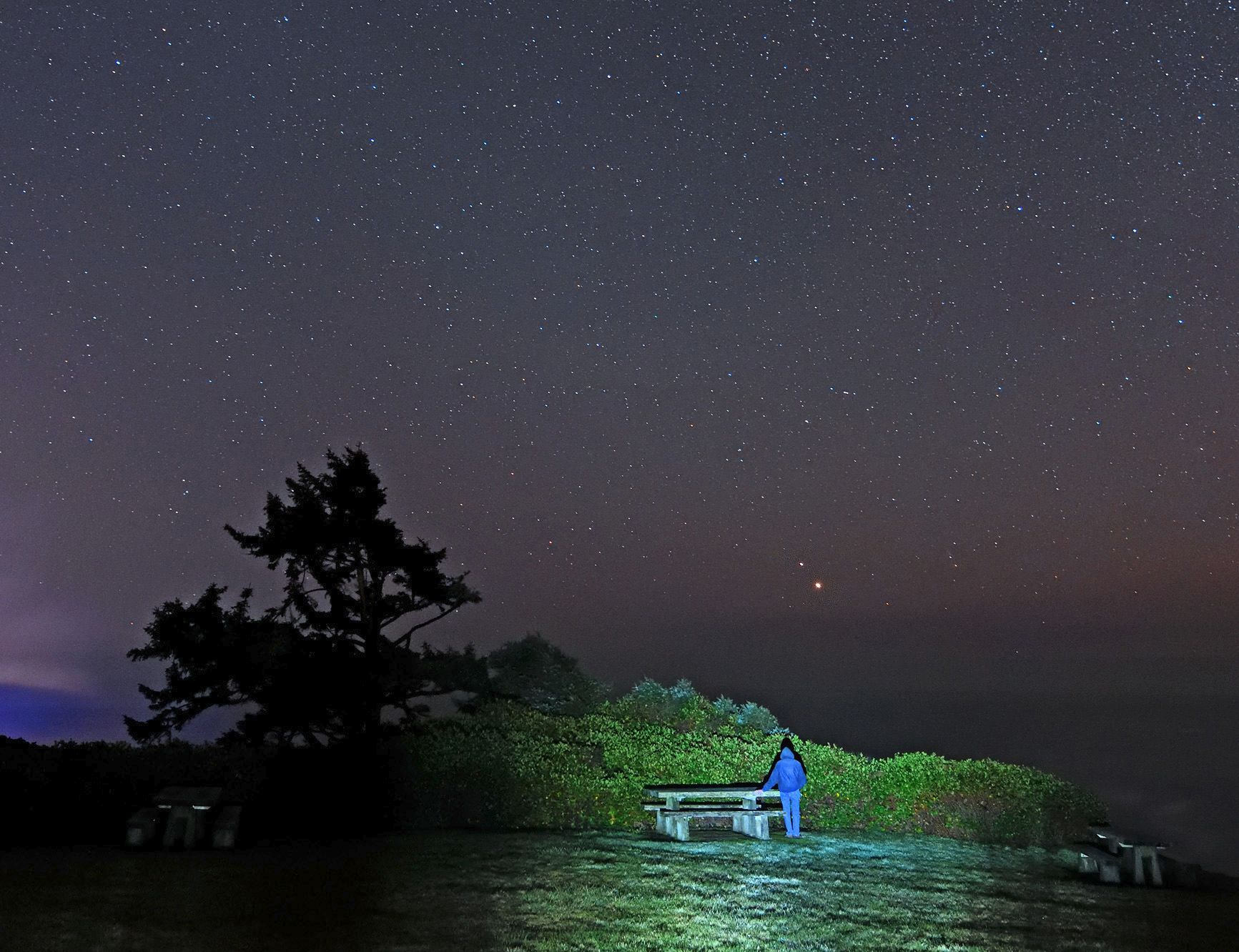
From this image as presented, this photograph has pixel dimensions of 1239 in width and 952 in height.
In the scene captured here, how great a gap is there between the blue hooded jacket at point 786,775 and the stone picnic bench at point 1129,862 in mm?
3660

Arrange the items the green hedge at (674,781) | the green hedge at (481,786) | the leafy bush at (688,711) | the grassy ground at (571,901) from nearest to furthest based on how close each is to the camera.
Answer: the grassy ground at (571,901) < the green hedge at (481,786) < the green hedge at (674,781) < the leafy bush at (688,711)

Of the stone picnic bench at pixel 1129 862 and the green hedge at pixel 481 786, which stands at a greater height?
the green hedge at pixel 481 786

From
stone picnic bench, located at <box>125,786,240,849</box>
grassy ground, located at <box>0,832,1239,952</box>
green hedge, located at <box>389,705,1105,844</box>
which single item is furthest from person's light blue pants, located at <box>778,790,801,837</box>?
stone picnic bench, located at <box>125,786,240,849</box>

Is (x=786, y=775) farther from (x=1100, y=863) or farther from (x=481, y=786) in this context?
(x=481, y=786)

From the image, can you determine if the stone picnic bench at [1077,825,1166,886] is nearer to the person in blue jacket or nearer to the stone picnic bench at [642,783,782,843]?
the person in blue jacket

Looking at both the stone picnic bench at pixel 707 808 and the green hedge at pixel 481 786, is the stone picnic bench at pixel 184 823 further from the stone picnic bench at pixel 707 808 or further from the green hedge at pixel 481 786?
the stone picnic bench at pixel 707 808

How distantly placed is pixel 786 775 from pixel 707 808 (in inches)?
47.2

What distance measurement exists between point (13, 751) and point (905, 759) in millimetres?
12578

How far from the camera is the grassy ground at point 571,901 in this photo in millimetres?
7574

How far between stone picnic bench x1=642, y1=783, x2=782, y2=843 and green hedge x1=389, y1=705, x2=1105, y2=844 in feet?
2.03

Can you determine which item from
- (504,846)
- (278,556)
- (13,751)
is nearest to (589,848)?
(504,846)

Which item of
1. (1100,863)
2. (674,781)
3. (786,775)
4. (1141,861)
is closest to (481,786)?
(674,781)

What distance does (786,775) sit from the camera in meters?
13.9

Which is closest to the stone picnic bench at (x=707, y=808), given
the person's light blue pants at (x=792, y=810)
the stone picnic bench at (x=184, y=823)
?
the person's light blue pants at (x=792, y=810)
